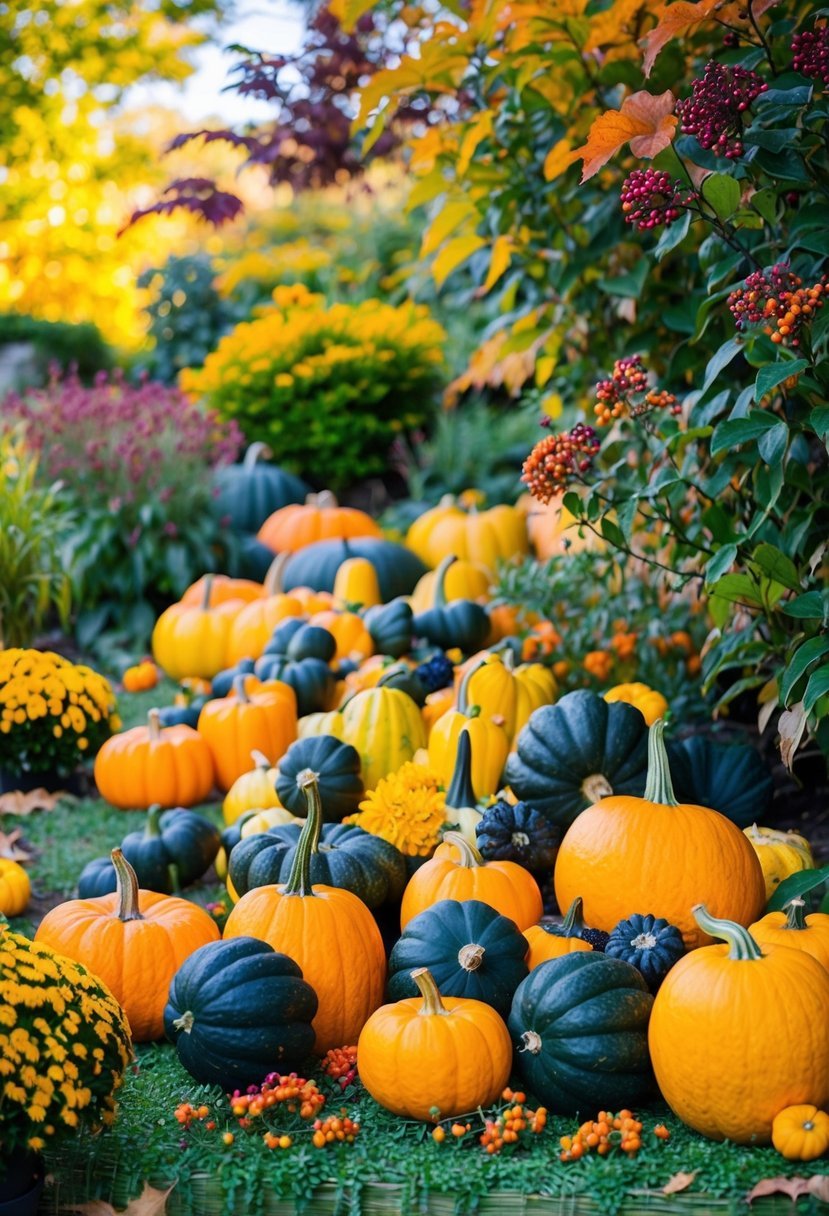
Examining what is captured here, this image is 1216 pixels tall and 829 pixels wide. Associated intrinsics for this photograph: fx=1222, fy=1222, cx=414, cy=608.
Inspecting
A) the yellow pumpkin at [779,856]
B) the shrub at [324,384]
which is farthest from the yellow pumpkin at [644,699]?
the shrub at [324,384]

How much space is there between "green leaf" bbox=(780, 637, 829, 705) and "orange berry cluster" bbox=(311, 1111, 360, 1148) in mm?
1248

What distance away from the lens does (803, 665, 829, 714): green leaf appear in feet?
8.38

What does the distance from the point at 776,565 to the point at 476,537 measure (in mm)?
3145

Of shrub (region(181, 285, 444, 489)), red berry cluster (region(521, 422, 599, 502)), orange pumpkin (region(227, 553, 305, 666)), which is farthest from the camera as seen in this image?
shrub (region(181, 285, 444, 489))

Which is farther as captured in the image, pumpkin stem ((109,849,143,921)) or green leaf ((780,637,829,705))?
pumpkin stem ((109,849,143,921))

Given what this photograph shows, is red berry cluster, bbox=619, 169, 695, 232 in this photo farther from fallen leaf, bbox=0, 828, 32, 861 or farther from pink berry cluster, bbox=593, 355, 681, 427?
fallen leaf, bbox=0, 828, 32, 861

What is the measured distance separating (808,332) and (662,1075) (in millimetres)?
1633

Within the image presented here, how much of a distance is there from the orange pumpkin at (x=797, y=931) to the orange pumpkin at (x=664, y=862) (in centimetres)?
17

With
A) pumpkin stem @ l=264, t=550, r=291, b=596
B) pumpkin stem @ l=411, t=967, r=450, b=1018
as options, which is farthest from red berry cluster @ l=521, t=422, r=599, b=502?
pumpkin stem @ l=264, t=550, r=291, b=596

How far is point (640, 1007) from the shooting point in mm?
2420

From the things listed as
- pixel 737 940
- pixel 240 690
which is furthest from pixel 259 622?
pixel 737 940

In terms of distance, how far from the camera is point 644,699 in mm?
3803

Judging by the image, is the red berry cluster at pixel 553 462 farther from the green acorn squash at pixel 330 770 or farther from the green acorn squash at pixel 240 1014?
the green acorn squash at pixel 240 1014

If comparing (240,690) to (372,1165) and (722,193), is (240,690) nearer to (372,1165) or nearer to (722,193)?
(372,1165)
